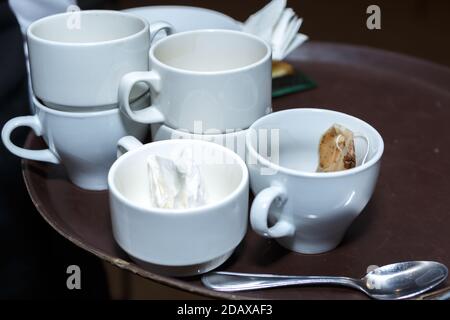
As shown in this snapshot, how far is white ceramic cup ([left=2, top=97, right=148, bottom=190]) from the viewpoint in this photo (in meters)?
0.40

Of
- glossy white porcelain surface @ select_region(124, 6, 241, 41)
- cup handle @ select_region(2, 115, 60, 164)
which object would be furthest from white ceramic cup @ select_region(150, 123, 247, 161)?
glossy white porcelain surface @ select_region(124, 6, 241, 41)

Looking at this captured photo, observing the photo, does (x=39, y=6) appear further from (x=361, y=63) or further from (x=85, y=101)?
(x=361, y=63)

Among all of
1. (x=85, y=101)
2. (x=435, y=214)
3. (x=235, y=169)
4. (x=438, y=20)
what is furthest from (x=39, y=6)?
(x=438, y=20)

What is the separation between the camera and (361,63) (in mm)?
609

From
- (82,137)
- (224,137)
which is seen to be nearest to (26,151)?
(82,137)

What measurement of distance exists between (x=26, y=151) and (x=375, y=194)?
0.26m

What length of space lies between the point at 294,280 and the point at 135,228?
0.32ft

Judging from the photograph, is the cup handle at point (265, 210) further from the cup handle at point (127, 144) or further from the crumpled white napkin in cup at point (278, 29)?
the crumpled white napkin in cup at point (278, 29)

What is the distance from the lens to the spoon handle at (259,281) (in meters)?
Result: 0.33

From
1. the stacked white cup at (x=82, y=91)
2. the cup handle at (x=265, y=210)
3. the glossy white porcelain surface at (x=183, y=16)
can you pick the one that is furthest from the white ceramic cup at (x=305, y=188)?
the glossy white porcelain surface at (x=183, y=16)

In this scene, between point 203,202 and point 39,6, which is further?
point 39,6

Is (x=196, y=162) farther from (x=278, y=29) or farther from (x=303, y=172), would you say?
(x=278, y=29)

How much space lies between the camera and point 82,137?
40 cm

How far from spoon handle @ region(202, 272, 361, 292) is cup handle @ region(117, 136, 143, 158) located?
0.33 ft
